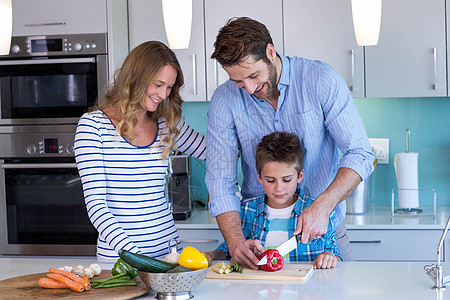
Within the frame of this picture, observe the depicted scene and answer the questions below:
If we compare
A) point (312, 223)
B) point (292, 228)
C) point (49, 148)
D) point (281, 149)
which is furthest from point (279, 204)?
point (49, 148)

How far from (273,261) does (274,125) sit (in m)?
0.54

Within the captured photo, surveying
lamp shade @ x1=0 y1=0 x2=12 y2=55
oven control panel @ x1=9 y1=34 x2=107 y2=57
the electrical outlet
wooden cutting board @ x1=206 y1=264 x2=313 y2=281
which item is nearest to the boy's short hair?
wooden cutting board @ x1=206 y1=264 x2=313 y2=281

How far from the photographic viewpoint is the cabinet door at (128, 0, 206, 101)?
127 inches

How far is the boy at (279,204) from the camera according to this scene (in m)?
2.07

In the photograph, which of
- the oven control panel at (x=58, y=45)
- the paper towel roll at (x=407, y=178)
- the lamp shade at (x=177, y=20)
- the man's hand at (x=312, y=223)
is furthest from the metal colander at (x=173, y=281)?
the paper towel roll at (x=407, y=178)

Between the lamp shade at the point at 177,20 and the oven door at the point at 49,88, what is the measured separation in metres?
1.13

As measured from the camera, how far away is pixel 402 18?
307cm

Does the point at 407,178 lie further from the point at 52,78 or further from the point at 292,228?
the point at 52,78

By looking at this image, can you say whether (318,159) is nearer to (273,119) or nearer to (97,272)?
(273,119)

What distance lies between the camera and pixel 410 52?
3.07 m

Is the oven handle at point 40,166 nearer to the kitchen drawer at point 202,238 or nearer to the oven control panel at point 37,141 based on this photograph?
the oven control panel at point 37,141

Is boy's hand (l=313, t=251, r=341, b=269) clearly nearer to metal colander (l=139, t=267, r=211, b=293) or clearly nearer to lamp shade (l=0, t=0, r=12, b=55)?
metal colander (l=139, t=267, r=211, b=293)

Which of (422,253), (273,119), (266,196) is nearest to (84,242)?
(266,196)

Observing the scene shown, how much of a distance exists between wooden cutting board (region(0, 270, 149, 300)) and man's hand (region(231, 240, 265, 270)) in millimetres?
357
